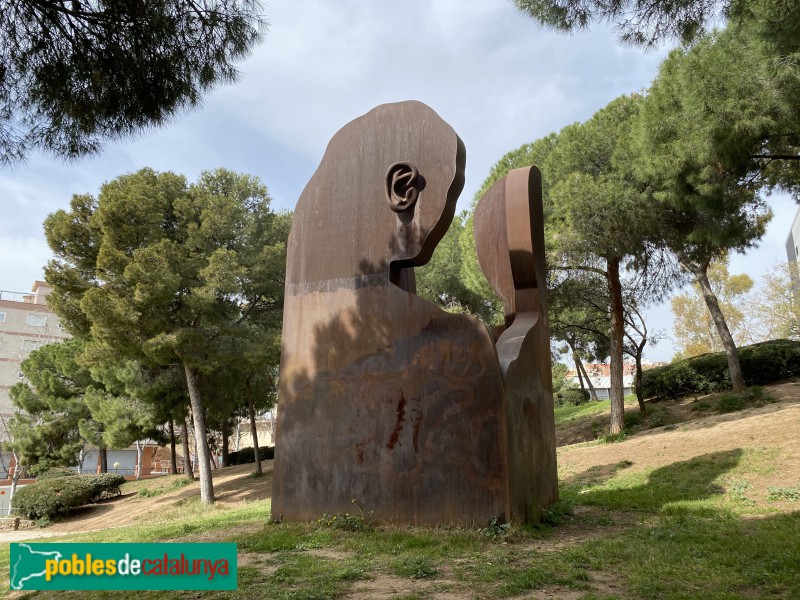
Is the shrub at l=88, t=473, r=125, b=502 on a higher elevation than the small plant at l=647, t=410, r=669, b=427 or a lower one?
lower

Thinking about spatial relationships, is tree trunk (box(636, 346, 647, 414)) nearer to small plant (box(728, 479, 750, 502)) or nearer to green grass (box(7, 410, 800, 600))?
small plant (box(728, 479, 750, 502))

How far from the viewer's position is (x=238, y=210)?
1580 centimetres

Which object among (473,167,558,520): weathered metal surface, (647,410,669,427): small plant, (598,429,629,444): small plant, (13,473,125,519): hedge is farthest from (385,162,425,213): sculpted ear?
(13,473,125,519): hedge

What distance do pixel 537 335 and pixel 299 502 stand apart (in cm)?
314

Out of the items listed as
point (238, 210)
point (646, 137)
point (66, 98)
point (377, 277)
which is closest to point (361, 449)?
point (377, 277)

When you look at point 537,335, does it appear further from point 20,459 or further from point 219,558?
point 20,459

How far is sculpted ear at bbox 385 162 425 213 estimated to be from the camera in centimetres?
627

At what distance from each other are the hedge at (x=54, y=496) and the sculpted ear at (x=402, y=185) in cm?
1672

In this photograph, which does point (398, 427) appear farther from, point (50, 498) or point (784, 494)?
point (50, 498)

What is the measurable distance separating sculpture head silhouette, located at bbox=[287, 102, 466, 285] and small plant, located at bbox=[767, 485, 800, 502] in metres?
5.01

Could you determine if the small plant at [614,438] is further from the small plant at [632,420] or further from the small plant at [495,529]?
the small plant at [495,529]

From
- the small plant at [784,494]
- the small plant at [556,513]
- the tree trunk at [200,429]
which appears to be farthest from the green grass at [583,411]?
the small plant at [556,513]

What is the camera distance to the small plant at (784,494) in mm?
7012

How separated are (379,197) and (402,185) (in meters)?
0.28
